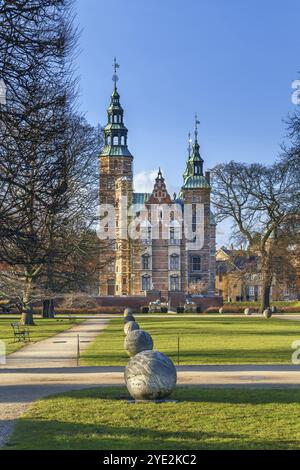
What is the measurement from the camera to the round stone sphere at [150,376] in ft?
51.1

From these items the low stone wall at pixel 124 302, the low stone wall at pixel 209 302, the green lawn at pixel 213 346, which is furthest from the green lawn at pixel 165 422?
the low stone wall at pixel 209 302

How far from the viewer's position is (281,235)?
60656 millimetres

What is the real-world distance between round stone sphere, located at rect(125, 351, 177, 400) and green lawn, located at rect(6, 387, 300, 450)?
1.10 feet

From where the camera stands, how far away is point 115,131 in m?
101

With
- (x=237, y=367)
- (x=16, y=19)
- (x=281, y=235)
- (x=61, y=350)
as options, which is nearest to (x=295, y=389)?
(x=237, y=367)

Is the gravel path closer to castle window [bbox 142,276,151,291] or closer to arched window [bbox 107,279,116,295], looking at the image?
castle window [bbox 142,276,151,291]

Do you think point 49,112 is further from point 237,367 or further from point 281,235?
point 281,235

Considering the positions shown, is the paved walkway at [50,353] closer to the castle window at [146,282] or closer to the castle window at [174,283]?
the castle window at [146,282]

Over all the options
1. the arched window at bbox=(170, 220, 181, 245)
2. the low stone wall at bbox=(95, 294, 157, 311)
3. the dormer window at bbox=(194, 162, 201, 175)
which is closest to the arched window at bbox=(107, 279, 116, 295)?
the arched window at bbox=(170, 220, 181, 245)

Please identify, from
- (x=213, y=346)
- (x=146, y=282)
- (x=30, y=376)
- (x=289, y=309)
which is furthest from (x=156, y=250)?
(x=30, y=376)

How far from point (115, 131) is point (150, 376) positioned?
87.4 metres
